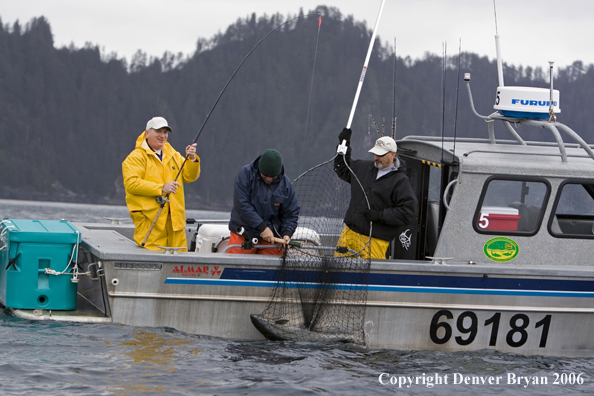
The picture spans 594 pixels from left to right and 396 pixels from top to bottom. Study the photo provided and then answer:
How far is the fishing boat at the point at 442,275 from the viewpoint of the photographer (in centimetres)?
664

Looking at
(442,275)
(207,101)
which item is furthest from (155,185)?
(207,101)

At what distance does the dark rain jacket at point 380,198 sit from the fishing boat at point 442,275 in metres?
0.37

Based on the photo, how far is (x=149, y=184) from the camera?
680 centimetres

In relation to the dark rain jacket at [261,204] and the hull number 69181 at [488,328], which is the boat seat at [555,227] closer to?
the hull number 69181 at [488,328]

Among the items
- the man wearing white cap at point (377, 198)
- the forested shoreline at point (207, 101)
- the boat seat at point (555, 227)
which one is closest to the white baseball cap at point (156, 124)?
the man wearing white cap at point (377, 198)

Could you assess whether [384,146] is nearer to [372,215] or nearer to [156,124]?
[372,215]

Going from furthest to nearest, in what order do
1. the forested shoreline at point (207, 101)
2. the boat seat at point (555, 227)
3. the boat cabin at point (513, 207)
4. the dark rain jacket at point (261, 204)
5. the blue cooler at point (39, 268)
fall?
1. the forested shoreline at point (207, 101)
2. the boat seat at point (555, 227)
3. the boat cabin at point (513, 207)
4. the dark rain jacket at point (261, 204)
5. the blue cooler at point (39, 268)

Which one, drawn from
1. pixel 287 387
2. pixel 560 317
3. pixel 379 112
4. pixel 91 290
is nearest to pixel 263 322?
pixel 287 387

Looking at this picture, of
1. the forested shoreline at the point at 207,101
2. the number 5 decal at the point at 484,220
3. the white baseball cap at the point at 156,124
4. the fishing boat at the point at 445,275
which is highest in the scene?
the forested shoreline at the point at 207,101

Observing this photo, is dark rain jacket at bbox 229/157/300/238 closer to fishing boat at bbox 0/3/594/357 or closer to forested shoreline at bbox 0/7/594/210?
fishing boat at bbox 0/3/594/357

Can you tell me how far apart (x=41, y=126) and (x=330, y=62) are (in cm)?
5269

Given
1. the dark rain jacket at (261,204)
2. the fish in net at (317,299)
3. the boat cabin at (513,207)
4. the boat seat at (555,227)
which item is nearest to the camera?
the fish in net at (317,299)

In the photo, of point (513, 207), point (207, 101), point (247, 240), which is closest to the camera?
point (247, 240)

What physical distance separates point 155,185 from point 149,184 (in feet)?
0.18
